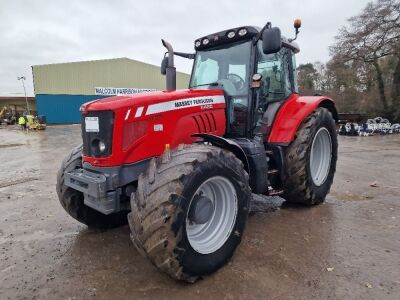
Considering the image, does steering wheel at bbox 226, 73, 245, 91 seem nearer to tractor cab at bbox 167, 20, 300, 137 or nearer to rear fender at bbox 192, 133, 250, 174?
tractor cab at bbox 167, 20, 300, 137

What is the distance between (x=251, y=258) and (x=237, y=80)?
6.93 ft

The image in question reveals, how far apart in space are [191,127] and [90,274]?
1717 millimetres

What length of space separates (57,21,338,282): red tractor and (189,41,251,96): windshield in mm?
13

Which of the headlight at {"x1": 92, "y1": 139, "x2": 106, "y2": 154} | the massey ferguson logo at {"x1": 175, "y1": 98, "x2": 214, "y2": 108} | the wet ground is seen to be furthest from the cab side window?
the headlight at {"x1": 92, "y1": 139, "x2": 106, "y2": 154}

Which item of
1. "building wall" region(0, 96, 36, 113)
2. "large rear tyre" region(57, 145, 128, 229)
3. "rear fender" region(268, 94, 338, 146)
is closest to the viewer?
"large rear tyre" region(57, 145, 128, 229)

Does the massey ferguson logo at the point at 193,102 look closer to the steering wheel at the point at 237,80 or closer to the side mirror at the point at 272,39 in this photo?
the steering wheel at the point at 237,80

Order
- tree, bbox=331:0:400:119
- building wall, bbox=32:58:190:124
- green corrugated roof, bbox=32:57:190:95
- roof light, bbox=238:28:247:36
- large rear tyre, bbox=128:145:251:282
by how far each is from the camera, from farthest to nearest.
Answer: green corrugated roof, bbox=32:57:190:95 < building wall, bbox=32:58:190:124 < tree, bbox=331:0:400:119 < roof light, bbox=238:28:247:36 < large rear tyre, bbox=128:145:251:282

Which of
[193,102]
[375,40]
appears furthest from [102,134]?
[375,40]

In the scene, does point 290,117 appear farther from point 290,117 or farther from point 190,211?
point 190,211

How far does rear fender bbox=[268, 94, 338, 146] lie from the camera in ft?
13.8

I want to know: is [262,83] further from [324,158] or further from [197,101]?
[324,158]

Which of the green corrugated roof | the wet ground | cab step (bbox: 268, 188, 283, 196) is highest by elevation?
the green corrugated roof

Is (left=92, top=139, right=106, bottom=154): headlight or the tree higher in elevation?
the tree

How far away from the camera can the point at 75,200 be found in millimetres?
3723
